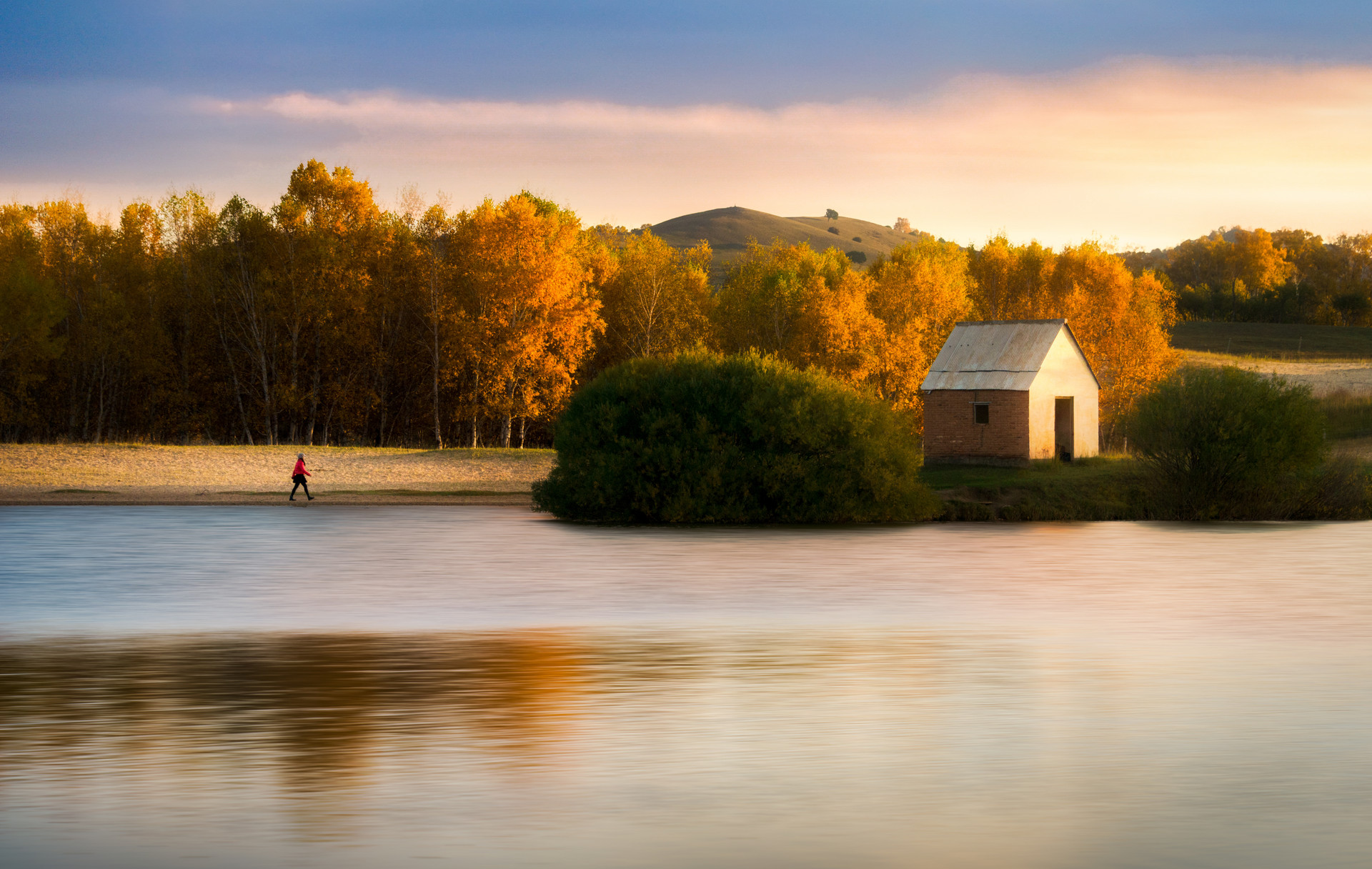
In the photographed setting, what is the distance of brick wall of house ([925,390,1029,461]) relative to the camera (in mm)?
58219

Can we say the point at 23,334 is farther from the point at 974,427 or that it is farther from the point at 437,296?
the point at 974,427

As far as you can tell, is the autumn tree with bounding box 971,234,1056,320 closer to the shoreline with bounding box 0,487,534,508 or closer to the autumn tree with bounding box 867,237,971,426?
the autumn tree with bounding box 867,237,971,426

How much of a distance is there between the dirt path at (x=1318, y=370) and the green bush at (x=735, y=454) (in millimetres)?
57681

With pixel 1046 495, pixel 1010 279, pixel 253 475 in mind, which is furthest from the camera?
pixel 1010 279

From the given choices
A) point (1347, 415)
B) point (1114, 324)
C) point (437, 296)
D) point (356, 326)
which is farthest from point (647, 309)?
point (1347, 415)

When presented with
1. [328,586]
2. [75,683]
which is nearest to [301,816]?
[75,683]

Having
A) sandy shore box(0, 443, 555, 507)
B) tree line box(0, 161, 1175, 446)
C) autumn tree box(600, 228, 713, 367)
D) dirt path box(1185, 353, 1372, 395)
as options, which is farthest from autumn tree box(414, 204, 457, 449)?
dirt path box(1185, 353, 1372, 395)

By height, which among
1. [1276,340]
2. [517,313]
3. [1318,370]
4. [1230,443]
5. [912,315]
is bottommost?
[1230,443]

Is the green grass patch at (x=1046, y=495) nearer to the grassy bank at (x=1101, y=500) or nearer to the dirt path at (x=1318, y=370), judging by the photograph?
the grassy bank at (x=1101, y=500)

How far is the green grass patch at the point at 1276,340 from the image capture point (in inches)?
4825

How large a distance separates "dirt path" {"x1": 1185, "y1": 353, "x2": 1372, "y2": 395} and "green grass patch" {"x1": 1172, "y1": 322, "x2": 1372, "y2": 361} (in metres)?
3.84

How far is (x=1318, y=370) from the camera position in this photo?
111188 mm

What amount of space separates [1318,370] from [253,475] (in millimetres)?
86355

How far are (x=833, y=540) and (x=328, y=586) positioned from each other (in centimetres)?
1661
